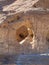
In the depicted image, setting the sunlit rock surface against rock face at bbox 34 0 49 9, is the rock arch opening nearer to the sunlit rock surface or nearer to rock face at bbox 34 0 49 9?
the sunlit rock surface

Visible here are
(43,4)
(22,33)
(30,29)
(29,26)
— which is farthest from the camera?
(22,33)

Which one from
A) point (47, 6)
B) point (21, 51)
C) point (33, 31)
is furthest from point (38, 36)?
point (47, 6)

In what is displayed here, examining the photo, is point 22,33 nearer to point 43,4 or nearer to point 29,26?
point 29,26

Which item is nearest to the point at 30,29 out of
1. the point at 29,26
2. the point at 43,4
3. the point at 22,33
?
the point at 29,26

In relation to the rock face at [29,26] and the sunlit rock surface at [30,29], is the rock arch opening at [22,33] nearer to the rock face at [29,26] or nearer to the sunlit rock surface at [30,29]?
the sunlit rock surface at [30,29]

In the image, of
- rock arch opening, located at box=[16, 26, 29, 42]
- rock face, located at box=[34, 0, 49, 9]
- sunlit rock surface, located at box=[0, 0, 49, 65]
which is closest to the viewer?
sunlit rock surface, located at box=[0, 0, 49, 65]

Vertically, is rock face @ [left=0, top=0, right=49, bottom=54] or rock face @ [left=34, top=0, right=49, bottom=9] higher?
rock face @ [left=34, top=0, right=49, bottom=9]

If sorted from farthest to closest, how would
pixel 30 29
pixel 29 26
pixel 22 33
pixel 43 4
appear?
1. pixel 22 33
2. pixel 43 4
3. pixel 30 29
4. pixel 29 26

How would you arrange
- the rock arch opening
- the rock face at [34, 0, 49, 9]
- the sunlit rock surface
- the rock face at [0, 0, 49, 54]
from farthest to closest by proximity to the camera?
the rock arch opening < the rock face at [34, 0, 49, 9] < the rock face at [0, 0, 49, 54] < the sunlit rock surface

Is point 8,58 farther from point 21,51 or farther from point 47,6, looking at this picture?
point 47,6

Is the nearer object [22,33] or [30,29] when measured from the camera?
[30,29]

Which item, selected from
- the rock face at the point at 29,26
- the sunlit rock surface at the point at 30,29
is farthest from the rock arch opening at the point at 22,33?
the rock face at the point at 29,26

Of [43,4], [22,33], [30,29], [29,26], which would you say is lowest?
[22,33]

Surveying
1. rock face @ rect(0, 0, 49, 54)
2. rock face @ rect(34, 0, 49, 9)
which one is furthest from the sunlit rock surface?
rock face @ rect(34, 0, 49, 9)
